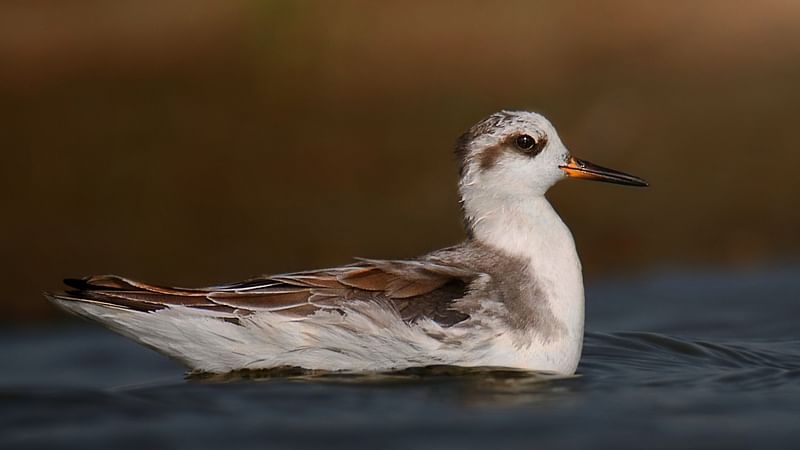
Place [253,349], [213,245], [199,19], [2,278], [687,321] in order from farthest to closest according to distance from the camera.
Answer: [199,19], [213,245], [2,278], [687,321], [253,349]

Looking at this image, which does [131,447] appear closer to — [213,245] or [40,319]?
[40,319]

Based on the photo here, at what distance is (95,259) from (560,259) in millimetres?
5952

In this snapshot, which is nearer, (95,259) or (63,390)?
(63,390)

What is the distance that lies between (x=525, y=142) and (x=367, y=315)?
1.54m

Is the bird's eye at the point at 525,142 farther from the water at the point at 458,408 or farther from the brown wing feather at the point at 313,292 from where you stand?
the water at the point at 458,408

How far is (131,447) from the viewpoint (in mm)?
8031

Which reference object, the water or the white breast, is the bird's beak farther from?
the water

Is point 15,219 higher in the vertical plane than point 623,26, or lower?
lower

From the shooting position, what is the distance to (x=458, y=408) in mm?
8469

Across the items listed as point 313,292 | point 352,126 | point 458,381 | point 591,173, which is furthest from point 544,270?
point 352,126

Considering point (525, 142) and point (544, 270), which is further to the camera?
point (525, 142)

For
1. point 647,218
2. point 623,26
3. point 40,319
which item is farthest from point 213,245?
point 623,26

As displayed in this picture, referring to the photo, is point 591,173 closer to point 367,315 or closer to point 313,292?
point 367,315

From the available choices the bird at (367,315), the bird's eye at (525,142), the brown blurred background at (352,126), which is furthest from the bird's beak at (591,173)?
the brown blurred background at (352,126)
